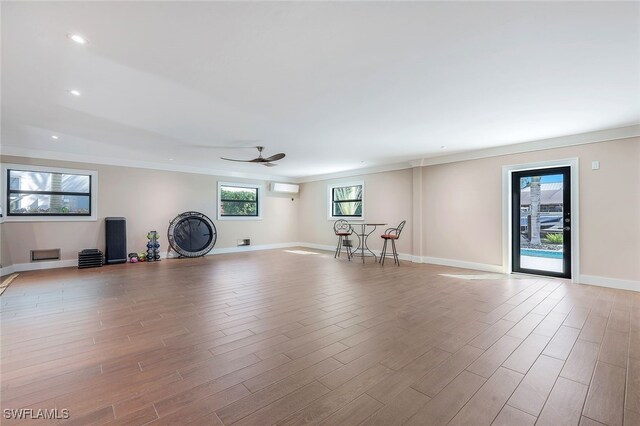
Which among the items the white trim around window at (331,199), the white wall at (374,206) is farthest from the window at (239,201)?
the white trim around window at (331,199)

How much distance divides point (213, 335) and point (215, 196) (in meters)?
6.00

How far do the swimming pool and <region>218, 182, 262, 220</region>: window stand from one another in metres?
6.84

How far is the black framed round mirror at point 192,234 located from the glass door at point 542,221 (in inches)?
279

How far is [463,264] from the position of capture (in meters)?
5.84

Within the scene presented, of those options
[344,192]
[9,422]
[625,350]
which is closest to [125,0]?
[9,422]

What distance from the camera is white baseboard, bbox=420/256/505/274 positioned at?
5.38 meters

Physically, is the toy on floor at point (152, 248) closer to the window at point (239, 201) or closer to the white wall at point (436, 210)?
the white wall at point (436, 210)

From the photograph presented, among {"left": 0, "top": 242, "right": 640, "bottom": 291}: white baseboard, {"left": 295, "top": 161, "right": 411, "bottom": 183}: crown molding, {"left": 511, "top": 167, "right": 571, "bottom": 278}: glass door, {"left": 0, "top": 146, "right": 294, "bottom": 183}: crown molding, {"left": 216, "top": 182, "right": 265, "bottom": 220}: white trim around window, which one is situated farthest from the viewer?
{"left": 216, "top": 182, "right": 265, "bottom": 220}: white trim around window

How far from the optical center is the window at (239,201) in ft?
26.7

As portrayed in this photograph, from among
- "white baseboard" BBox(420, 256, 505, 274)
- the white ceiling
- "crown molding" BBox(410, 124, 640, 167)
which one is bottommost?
"white baseboard" BBox(420, 256, 505, 274)

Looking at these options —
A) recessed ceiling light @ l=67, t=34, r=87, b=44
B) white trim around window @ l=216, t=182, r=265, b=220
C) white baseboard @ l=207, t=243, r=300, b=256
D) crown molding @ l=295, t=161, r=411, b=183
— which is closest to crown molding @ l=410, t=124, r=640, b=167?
crown molding @ l=295, t=161, r=411, b=183

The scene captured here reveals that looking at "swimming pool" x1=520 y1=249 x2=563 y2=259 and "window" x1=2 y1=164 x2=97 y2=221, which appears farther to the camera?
"window" x1=2 y1=164 x2=97 y2=221

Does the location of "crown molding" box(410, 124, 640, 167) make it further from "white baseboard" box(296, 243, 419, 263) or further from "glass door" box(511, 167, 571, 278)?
"white baseboard" box(296, 243, 419, 263)

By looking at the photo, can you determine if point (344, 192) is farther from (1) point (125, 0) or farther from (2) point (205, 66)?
(1) point (125, 0)
